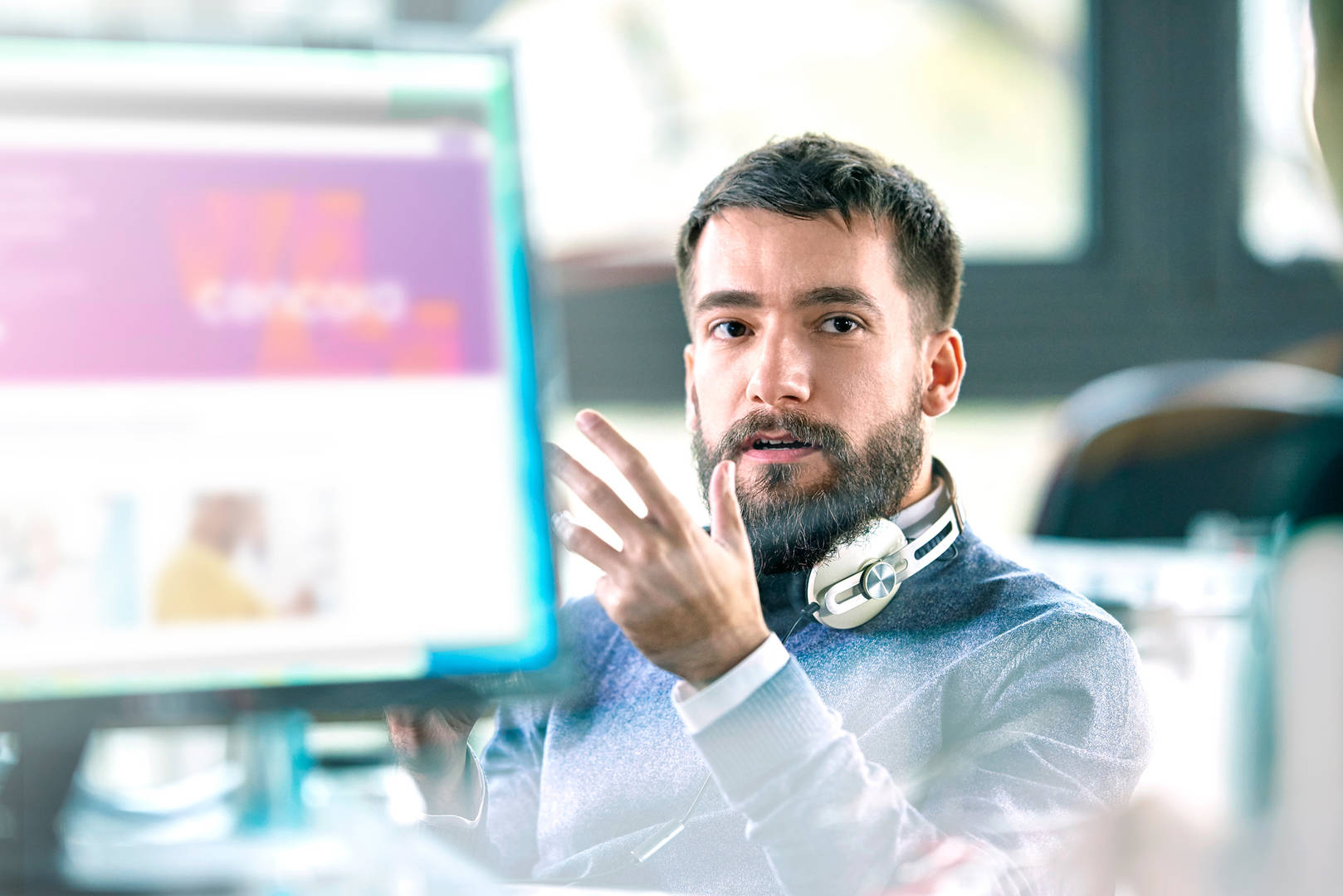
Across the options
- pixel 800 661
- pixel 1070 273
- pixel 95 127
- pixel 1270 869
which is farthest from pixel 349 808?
pixel 1070 273

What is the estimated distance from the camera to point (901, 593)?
0.74m

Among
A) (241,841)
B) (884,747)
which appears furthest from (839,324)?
(241,841)

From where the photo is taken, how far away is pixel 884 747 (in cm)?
71

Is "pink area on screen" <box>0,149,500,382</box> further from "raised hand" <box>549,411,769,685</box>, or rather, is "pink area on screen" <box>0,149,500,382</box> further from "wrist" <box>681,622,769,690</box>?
"wrist" <box>681,622,769,690</box>

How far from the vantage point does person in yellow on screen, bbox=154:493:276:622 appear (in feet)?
2.06

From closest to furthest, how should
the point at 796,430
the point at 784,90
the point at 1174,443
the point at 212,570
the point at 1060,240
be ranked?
the point at 212,570, the point at 796,430, the point at 784,90, the point at 1060,240, the point at 1174,443

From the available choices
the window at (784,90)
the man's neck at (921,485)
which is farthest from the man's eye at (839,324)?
the window at (784,90)

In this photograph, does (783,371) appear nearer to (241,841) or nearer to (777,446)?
(777,446)

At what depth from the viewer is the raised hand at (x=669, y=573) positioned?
2.23 ft

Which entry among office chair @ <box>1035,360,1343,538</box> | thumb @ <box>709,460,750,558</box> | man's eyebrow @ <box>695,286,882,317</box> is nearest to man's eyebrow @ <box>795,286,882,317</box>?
man's eyebrow @ <box>695,286,882,317</box>

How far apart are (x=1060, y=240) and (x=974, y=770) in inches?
31.5

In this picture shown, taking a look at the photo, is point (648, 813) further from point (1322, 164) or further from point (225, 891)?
point (1322, 164)

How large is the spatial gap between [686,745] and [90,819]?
14.7 inches

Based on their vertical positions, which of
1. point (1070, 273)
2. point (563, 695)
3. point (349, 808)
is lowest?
point (349, 808)
